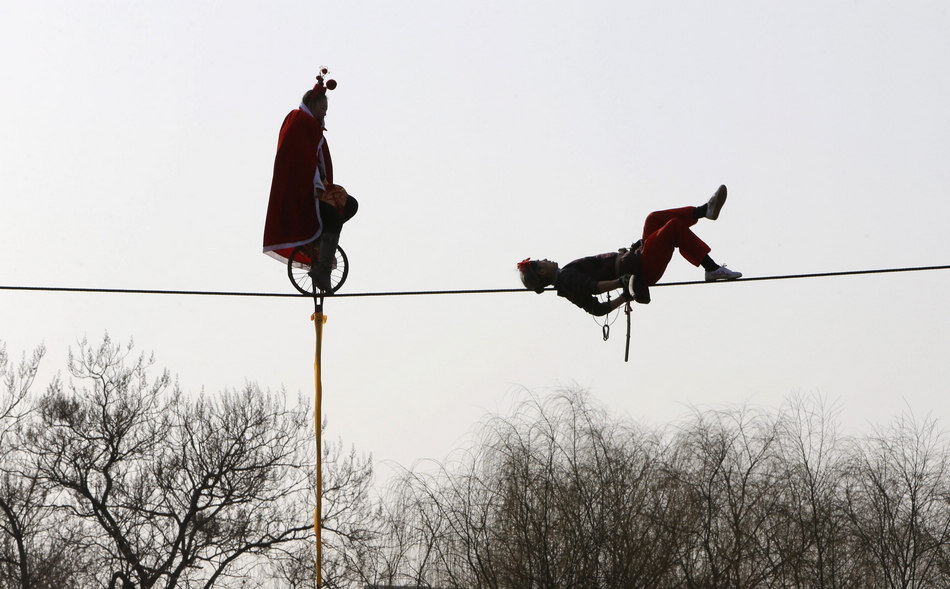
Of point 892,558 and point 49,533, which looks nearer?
point 892,558

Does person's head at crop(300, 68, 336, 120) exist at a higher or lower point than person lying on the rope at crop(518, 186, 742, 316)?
higher

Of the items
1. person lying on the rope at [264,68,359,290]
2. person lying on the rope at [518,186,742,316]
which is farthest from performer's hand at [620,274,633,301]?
person lying on the rope at [264,68,359,290]

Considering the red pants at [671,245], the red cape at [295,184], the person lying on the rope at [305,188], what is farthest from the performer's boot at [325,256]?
the red pants at [671,245]

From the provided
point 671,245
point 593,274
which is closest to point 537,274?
point 593,274

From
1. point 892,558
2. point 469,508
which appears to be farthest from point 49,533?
point 892,558

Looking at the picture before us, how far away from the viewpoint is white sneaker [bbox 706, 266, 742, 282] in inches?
313

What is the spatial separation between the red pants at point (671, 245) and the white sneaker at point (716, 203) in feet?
0.33

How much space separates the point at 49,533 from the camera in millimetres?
20547

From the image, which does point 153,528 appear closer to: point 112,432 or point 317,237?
point 112,432

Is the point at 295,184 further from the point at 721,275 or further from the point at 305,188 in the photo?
the point at 721,275

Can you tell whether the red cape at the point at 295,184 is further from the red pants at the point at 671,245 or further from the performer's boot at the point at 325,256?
the red pants at the point at 671,245

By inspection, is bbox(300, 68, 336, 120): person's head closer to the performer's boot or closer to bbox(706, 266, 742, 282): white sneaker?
the performer's boot

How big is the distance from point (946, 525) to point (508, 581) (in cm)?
523

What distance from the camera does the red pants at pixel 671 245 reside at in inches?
314
